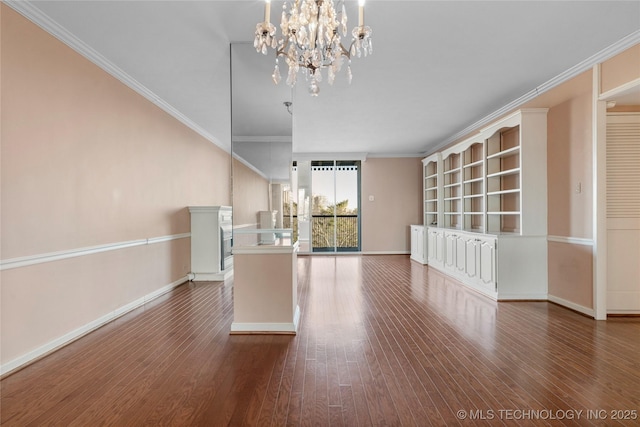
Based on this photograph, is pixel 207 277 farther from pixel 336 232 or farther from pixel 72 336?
pixel 336 232

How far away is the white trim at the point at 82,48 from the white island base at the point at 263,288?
7.70 ft

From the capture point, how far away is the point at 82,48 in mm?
3141

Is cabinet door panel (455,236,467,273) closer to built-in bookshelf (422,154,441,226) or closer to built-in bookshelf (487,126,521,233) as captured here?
built-in bookshelf (487,126,521,233)

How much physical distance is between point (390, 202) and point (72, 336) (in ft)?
25.0

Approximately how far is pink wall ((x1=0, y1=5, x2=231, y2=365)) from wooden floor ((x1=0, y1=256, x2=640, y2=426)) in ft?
1.30

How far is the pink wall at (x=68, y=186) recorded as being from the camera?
2475 millimetres

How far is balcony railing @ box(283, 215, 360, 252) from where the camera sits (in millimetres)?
9383

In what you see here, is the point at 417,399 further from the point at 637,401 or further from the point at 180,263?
the point at 180,263

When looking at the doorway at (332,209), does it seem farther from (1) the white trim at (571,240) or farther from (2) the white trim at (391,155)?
(1) the white trim at (571,240)

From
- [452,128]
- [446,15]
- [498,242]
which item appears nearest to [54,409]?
[446,15]

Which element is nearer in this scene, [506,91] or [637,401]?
[637,401]

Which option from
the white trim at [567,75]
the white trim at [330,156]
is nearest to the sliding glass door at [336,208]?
the white trim at [330,156]

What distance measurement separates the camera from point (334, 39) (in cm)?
233

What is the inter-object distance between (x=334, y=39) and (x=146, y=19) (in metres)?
1.62
